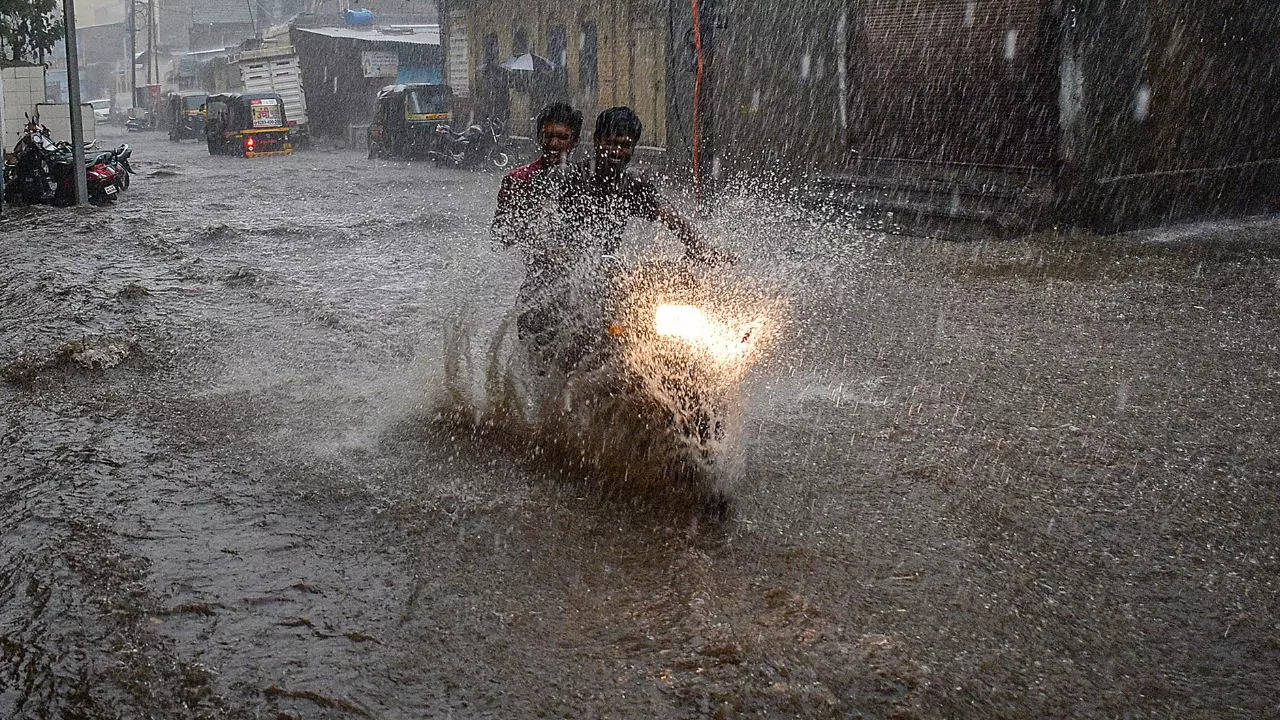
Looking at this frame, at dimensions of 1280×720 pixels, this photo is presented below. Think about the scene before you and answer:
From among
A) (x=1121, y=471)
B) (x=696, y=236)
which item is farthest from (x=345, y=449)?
(x=1121, y=471)

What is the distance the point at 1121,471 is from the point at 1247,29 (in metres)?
10.6

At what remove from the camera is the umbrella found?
2459cm

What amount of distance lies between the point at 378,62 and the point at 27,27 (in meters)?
20.1

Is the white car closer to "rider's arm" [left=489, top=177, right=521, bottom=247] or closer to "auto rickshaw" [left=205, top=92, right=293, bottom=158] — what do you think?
"auto rickshaw" [left=205, top=92, right=293, bottom=158]

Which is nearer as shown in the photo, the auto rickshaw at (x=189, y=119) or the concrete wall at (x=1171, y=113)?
the concrete wall at (x=1171, y=113)

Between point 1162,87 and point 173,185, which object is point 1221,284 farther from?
point 173,185

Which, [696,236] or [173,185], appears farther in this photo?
[173,185]

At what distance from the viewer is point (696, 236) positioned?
4.54 meters

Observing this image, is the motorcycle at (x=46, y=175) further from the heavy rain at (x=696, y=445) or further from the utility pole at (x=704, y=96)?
the utility pole at (x=704, y=96)

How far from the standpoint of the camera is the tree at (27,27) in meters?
19.2

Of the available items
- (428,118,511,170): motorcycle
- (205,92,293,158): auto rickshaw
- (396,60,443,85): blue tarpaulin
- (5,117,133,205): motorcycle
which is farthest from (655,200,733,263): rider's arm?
(396,60,443,85): blue tarpaulin

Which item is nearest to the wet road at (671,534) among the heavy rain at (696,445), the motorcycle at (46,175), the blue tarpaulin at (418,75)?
the heavy rain at (696,445)

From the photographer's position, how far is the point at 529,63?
2466 cm

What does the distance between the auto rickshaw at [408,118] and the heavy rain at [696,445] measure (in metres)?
16.9
